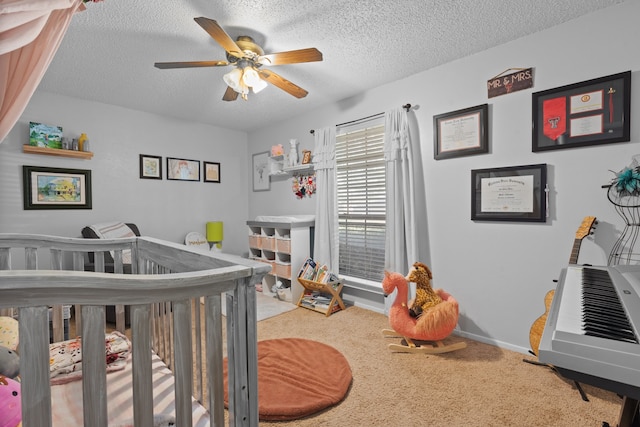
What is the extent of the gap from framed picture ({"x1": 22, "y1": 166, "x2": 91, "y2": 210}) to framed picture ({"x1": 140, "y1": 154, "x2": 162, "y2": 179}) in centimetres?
55

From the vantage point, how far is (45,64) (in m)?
1.17

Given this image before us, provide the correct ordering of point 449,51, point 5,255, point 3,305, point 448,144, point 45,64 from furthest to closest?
point 448,144 < point 449,51 < point 5,255 < point 45,64 < point 3,305

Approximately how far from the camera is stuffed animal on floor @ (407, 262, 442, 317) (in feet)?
7.56

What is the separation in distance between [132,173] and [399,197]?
312cm

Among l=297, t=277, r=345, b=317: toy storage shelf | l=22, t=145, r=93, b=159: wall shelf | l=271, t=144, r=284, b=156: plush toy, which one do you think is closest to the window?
l=297, t=277, r=345, b=317: toy storage shelf

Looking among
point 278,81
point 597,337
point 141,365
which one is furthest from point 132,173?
point 597,337

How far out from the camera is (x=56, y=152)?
3.06m

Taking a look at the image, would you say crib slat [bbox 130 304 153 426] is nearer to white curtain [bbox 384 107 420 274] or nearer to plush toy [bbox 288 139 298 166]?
white curtain [bbox 384 107 420 274]

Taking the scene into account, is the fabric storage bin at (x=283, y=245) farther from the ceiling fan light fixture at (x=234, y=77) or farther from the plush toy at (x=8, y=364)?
the plush toy at (x=8, y=364)

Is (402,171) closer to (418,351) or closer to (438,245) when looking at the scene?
(438,245)

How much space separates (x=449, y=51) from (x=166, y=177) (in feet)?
11.4

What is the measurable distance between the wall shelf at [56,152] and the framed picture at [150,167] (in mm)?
534

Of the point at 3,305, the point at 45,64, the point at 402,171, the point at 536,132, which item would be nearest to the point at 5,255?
the point at 45,64

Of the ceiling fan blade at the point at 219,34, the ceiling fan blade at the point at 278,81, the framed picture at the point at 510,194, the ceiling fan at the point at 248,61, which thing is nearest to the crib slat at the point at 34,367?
the ceiling fan blade at the point at 219,34
